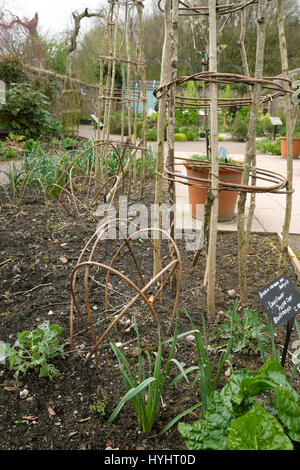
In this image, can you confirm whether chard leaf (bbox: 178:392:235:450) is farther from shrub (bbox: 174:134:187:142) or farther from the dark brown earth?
shrub (bbox: 174:134:187:142)

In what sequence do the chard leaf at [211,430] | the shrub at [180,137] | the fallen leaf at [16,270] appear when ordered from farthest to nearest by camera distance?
the shrub at [180,137]
the fallen leaf at [16,270]
the chard leaf at [211,430]

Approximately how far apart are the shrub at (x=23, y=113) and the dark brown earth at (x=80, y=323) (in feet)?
12.8

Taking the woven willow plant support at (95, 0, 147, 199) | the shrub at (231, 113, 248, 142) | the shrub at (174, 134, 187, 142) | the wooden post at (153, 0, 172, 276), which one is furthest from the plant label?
the shrub at (231, 113, 248, 142)

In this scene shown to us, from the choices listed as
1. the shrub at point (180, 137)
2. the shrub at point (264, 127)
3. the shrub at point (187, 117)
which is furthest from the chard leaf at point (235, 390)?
the shrub at point (187, 117)

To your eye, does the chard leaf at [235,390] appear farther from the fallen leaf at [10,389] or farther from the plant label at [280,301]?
the fallen leaf at [10,389]

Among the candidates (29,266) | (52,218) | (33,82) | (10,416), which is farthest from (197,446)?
(33,82)

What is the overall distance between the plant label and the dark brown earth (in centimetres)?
28

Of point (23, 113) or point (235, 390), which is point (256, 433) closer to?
point (235, 390)

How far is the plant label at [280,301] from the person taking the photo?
4.31ft

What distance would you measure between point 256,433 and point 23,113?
655cm

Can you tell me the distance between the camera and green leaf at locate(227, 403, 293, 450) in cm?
83

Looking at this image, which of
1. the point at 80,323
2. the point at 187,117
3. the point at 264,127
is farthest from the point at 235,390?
the point at 187,117

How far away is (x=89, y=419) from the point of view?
48.0 inches

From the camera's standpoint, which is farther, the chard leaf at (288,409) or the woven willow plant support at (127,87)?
the woven willow plant support at (127,87)
